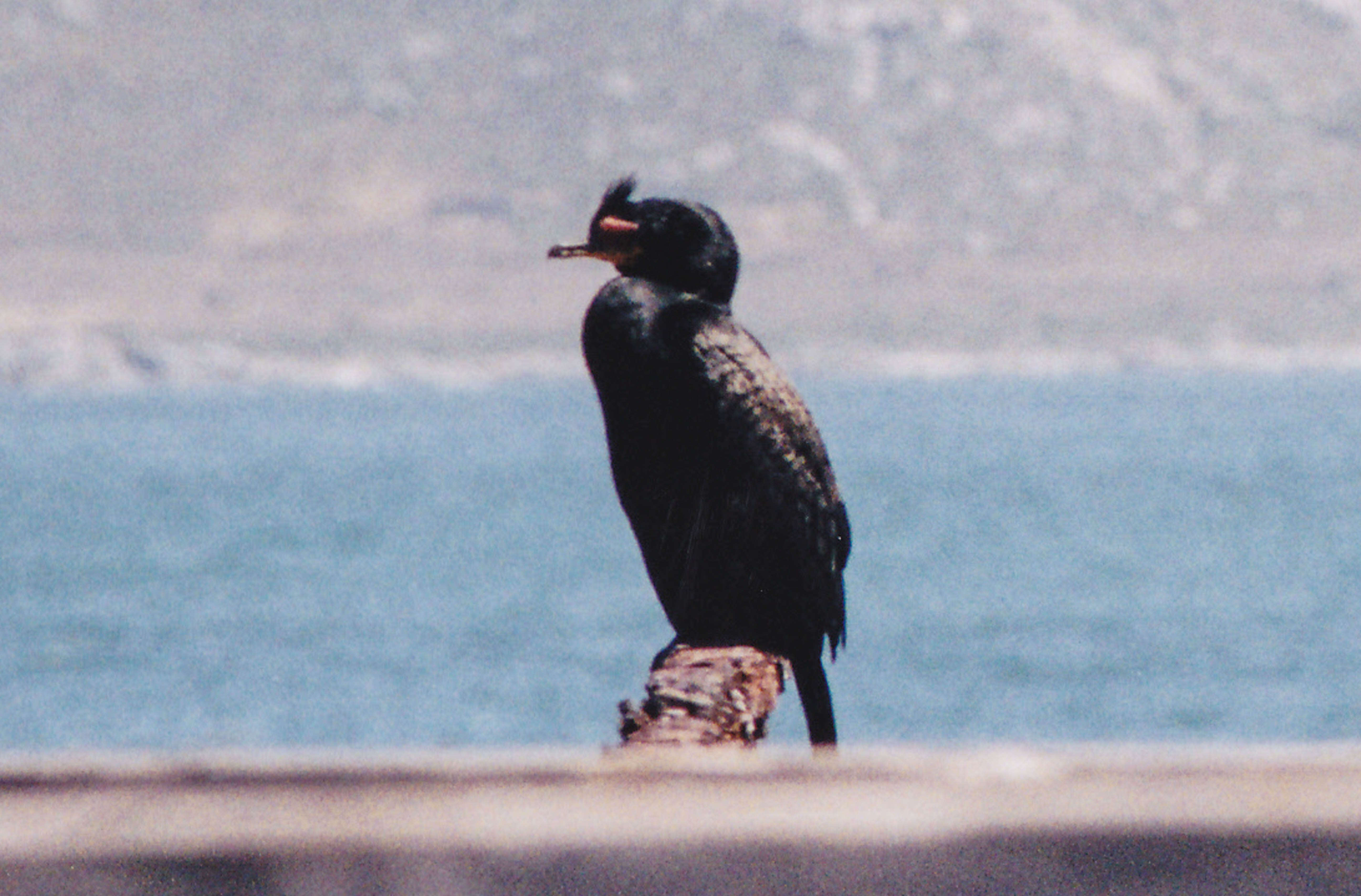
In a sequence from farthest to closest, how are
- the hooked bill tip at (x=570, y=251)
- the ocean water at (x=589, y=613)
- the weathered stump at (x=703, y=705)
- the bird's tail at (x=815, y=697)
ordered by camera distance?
the ocean water at (x=589, y=613) → the hooked bill tip at (x=570, y=251) → the bird's tail at (x=815, y=697) → the weathered stump at (x=703, y=705)

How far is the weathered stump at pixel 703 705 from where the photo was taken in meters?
4.00

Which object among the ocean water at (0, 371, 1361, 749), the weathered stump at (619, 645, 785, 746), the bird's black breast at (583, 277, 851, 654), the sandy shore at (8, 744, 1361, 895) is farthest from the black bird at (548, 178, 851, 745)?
the ocean water at (0, 371, 1361, 749)

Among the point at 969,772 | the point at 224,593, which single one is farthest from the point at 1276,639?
the point at 969,772

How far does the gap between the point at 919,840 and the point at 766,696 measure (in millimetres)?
3358

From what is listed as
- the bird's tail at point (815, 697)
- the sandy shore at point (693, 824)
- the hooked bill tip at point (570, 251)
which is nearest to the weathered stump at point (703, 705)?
the bird's tail at point (815, 697)

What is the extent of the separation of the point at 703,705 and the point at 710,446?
2.48 m

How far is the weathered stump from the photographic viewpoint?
13.1ft

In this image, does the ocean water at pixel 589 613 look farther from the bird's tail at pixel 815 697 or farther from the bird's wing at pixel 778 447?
the bird's tail at pixel 815 697

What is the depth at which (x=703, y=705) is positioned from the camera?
4297mm

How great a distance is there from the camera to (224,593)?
3349 inches

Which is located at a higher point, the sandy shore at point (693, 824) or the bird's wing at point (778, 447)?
the bird's wing at point (778, 447)

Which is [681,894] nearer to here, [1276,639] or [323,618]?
[1276,639]

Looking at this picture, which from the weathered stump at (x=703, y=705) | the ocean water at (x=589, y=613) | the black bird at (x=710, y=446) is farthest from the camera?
the ocean water at (x=589, y=613)

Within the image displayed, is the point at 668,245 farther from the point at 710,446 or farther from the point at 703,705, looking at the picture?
the point at 703,705
